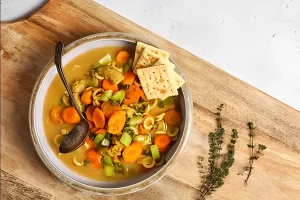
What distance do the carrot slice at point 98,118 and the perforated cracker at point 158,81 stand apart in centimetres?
33

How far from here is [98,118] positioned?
3416mm

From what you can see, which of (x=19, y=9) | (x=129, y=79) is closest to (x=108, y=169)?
(x=129, y=79)

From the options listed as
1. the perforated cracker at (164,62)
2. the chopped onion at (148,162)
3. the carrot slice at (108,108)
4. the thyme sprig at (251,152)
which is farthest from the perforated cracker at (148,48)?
the thyme sprig at (251,152)

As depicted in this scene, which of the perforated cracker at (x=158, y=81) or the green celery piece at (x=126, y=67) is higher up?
the perforated cracker at (x=158, y=81)

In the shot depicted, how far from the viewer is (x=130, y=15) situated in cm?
355

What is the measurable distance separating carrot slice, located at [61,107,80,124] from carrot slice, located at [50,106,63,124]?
0.03 m

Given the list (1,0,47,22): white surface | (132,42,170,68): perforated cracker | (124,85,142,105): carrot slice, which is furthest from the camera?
(1,0,47,22): white surface

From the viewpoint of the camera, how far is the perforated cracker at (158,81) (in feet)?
10.9

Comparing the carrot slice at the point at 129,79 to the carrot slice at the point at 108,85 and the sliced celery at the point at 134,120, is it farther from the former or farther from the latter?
the sliced celery at the point at 134,120

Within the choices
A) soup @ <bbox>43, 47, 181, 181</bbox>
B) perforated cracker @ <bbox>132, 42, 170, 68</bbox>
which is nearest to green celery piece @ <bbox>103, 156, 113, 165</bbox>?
soup @ <bbox>43, 47, 181, 181</bbox>

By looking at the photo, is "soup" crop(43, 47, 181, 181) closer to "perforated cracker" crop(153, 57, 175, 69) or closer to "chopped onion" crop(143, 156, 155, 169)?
"chopped onion" crop(143, 156, 155, 169)

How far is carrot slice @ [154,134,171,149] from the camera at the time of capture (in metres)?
3.47

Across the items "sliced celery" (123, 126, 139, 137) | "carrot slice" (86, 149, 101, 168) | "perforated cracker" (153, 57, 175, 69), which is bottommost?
"carrot slice" (86, 149, 101, 168)

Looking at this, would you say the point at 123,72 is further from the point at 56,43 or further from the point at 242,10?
the point at 242,10
